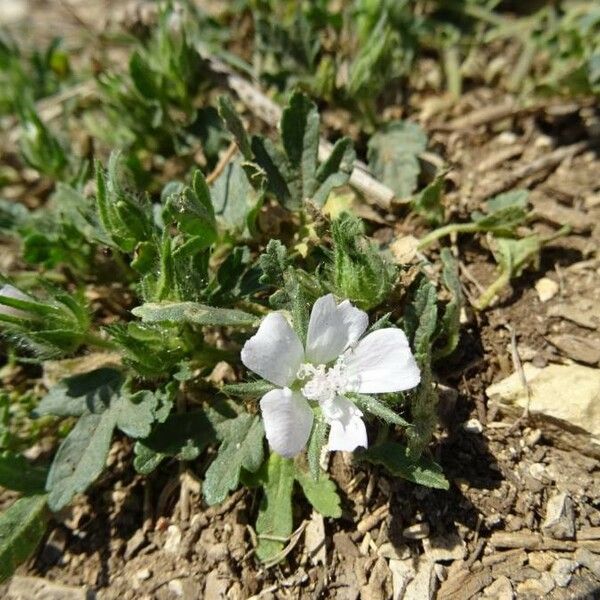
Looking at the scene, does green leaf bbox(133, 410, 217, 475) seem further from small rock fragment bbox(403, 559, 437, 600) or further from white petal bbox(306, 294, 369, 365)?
small rock fragment bbox(403, 559, 437, 600)

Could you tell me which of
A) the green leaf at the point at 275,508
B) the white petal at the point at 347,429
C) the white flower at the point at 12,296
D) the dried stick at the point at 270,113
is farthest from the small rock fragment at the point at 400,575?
the white flower at the point at 12,296

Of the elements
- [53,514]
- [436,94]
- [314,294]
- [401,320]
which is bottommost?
[53,514]

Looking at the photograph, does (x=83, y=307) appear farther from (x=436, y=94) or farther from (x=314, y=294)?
(x=436, y=94)

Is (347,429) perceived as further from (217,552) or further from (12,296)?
(12,296)

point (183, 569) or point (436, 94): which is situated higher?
point (436, 94)

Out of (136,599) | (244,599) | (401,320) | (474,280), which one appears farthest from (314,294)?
(136,599)

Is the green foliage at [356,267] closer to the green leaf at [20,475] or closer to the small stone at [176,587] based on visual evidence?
the small stone at [176,587]

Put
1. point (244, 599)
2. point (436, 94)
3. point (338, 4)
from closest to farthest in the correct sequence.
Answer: point (244, 599) → point (436, 94) → point (338, 4)
